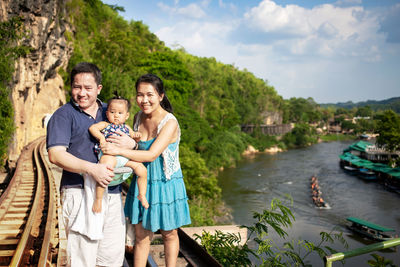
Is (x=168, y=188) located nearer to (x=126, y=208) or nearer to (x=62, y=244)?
(x=126, y=208)

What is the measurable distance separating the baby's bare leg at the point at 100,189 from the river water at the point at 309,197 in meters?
12.5

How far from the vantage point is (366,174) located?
35.4 m

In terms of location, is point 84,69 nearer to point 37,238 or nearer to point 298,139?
point 37,238

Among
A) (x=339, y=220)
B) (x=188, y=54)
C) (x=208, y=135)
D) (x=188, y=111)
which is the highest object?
(x=188, y=54)

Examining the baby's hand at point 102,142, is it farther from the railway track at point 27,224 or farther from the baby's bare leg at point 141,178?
the railway track at point 27,224

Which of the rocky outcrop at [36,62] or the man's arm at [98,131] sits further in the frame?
the rocky outcrop at [36,62]

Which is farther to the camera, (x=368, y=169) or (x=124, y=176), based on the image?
(x=368, y=169)

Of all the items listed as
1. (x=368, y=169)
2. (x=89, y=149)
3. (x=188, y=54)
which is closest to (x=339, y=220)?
(x=368, y=169)

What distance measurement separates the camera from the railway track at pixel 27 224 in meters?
3.88

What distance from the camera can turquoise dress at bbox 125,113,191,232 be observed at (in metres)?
2.78

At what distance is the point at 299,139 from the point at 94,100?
6660cm

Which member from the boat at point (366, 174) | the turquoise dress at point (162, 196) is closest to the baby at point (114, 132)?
the turquoise dress at point (162, 196)

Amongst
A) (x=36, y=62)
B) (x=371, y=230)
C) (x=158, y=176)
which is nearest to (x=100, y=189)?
(x=158, y=176)

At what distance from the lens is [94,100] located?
8.32 ft
